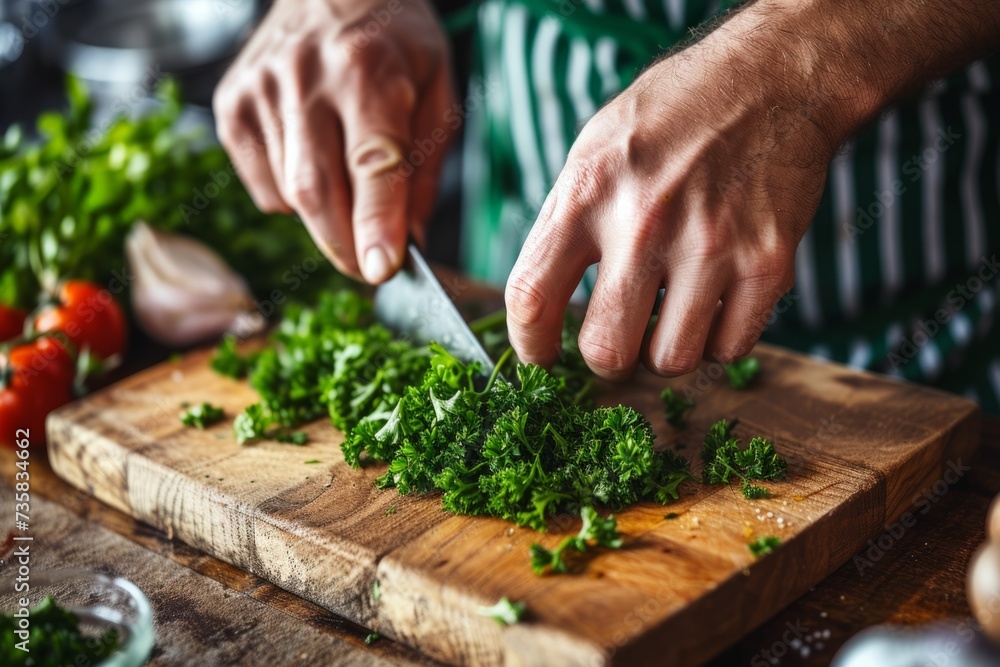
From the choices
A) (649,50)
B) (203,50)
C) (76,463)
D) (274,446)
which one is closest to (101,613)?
(274,446)

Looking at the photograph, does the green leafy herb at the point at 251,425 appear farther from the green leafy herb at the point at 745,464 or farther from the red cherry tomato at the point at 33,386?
the green leafy herb at the point at 745,464

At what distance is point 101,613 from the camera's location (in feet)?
4.52

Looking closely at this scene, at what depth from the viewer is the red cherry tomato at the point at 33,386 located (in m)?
2.06

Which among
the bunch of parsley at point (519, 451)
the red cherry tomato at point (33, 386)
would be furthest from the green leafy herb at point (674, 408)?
the red cherry tomato at point (33, 386)

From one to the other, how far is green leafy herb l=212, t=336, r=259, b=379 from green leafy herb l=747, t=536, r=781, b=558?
1.24m

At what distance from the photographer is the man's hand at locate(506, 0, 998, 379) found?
1.45 m

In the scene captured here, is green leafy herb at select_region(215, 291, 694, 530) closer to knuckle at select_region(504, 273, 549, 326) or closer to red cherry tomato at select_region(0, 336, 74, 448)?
knuckle at select_region(504, 273, 549, 326)

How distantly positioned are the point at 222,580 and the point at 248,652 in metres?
0.23

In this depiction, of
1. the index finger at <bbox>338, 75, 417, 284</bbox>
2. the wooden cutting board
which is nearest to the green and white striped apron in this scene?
the wooden cutting board

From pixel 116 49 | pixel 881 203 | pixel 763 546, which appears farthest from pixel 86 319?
pixel 881 203

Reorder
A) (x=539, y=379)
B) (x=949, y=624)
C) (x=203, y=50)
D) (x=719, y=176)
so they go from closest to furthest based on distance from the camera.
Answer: (x=949, y=624)
(x=719, y=176)
(x=539, y=379)
(x=203, y=50)

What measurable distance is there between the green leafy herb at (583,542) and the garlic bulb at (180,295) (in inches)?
50.7

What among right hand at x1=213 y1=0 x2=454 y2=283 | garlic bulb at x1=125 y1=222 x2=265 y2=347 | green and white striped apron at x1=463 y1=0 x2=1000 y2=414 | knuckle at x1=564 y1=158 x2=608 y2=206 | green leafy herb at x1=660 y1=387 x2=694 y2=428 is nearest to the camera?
knuckle at x1=564 y1=158 x2=608 y2=206

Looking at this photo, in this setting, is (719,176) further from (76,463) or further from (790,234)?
(76,463)
